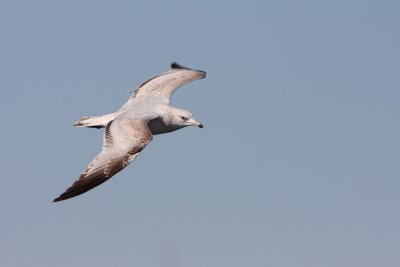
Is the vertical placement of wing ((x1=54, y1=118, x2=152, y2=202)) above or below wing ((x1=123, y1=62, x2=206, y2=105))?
below

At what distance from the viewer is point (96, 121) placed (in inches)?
1319

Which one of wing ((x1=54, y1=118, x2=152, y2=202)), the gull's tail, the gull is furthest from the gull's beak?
wing ((x1=54, y1=118, x2=152, y2=202))

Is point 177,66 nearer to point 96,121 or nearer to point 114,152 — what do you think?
point 96,121

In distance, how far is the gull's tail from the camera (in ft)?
108

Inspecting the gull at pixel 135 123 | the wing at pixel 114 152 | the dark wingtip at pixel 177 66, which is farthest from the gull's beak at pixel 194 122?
the dark wingtip at pixel 177 66

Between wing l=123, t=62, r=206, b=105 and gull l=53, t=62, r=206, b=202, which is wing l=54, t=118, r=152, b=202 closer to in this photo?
gull l=53, t=62, r=206, b=202

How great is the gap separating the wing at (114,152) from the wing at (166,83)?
5079 millimetres

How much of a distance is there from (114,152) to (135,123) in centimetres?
216

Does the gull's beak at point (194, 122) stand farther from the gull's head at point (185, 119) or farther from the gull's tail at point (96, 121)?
the gull's tail at point (96, 121)

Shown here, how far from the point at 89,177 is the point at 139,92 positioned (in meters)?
10.6

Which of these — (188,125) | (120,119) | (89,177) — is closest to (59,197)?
(89,177)

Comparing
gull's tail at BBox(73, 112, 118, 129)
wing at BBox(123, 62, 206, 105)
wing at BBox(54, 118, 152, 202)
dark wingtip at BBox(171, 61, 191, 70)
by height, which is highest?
dark wingtip at BBox(171, 61, 191, 70)

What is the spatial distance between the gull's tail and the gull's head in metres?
2.17

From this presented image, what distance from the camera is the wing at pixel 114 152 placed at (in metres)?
26.6
